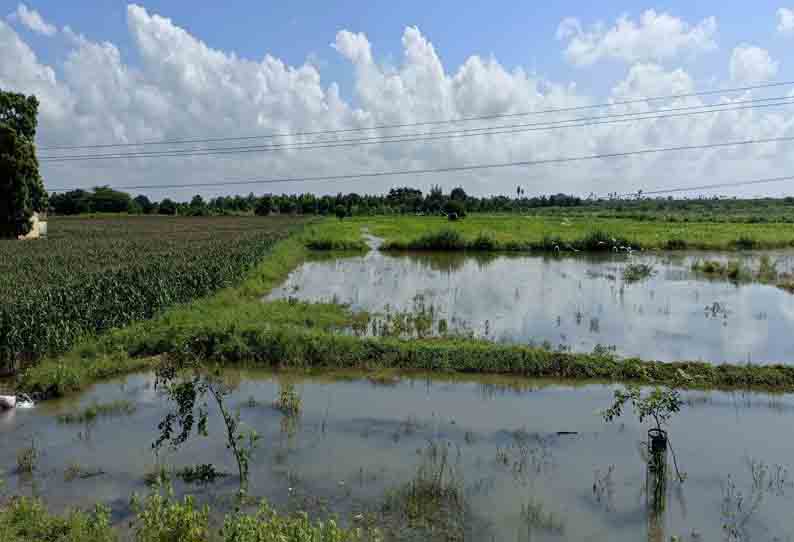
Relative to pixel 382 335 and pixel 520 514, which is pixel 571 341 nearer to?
pixel 382 335

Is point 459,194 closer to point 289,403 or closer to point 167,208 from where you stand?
point 167,208

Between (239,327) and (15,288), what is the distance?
26.4ft

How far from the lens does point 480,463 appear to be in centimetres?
750

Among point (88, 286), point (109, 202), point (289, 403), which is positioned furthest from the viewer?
point (109, 202)

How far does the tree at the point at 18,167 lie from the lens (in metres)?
32.9

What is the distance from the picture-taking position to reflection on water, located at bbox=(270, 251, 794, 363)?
44.9 ft

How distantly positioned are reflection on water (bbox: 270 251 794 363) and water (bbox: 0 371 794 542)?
10.9 feet

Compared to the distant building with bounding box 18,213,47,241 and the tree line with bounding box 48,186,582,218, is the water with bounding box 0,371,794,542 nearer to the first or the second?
the distant building with bounding box 18,213,47,241

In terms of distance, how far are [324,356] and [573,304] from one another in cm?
942

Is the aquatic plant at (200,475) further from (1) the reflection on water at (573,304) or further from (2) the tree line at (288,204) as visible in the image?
(2) the tree line at (288,204)

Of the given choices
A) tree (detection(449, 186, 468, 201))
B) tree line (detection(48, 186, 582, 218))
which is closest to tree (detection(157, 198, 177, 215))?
tree line (detection(48, 186, 582, 218))

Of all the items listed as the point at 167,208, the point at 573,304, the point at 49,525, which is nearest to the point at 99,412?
the point at 49,525

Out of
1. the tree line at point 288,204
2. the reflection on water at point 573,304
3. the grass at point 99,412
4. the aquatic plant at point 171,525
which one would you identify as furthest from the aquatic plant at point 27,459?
the tree line at point 288,204

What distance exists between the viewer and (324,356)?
11898 mm
